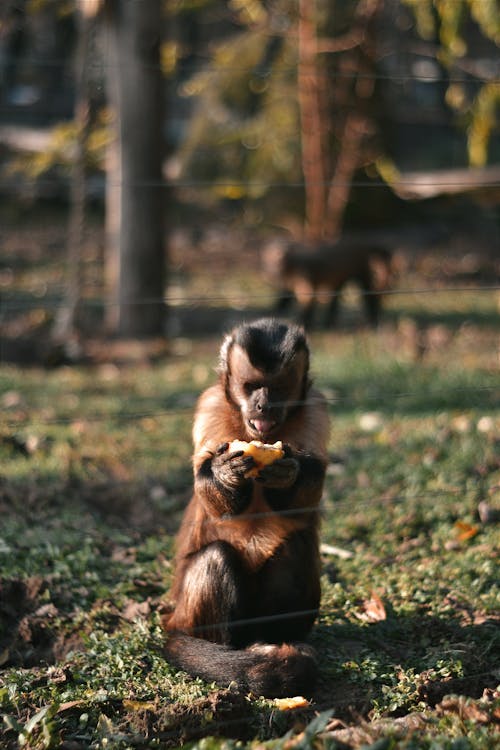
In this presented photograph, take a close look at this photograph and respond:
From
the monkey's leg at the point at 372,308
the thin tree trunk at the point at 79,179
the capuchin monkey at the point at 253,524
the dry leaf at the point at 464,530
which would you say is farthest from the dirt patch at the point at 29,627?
the monkey's leg at the point at 372,308

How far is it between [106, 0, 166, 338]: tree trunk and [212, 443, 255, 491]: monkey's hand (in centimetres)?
548

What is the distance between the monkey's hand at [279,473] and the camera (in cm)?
354

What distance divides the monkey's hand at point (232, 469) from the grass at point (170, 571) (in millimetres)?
464

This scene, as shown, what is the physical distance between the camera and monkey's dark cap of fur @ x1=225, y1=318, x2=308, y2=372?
12.2 feet

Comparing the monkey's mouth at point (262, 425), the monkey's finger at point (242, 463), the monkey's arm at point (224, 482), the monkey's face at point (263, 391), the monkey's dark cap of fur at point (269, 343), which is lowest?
the monkey's arm at point (224, 482)

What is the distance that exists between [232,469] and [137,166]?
21.6 ft

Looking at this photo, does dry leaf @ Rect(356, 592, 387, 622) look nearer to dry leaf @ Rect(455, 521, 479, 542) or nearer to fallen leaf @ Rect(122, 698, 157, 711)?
dry leaf @ Rect(455, 521, 479, 542)

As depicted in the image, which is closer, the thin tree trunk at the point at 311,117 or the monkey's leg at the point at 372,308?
the monkey's leg at the point at 372,308

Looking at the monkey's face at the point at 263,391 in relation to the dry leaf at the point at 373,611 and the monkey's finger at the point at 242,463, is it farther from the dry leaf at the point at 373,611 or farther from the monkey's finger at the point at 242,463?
the dry leaf at the point at 373,611

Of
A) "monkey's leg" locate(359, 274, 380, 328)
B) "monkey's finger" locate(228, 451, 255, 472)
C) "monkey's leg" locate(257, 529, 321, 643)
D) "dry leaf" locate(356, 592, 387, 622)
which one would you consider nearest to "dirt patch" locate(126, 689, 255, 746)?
"monkey's leg" locate(257, 529, 321, 643)

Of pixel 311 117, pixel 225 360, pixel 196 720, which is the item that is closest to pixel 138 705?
pixel 196 720

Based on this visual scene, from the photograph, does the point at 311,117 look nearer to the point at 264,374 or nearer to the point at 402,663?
the point at 264,374

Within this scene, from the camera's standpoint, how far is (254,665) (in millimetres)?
3518

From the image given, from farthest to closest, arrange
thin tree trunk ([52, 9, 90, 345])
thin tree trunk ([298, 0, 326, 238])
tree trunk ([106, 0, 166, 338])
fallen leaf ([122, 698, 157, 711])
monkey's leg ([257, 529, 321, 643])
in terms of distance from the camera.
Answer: thin tree trunk ([298, 0, 326, 238]), tree trunk ([106, 0, 166, 338]), thin tree trunk ([52, 9, 90, 345]), monkey's leg ([257, 529, 321, 643]), fallen leaf ([122, 698, 157, 711])
